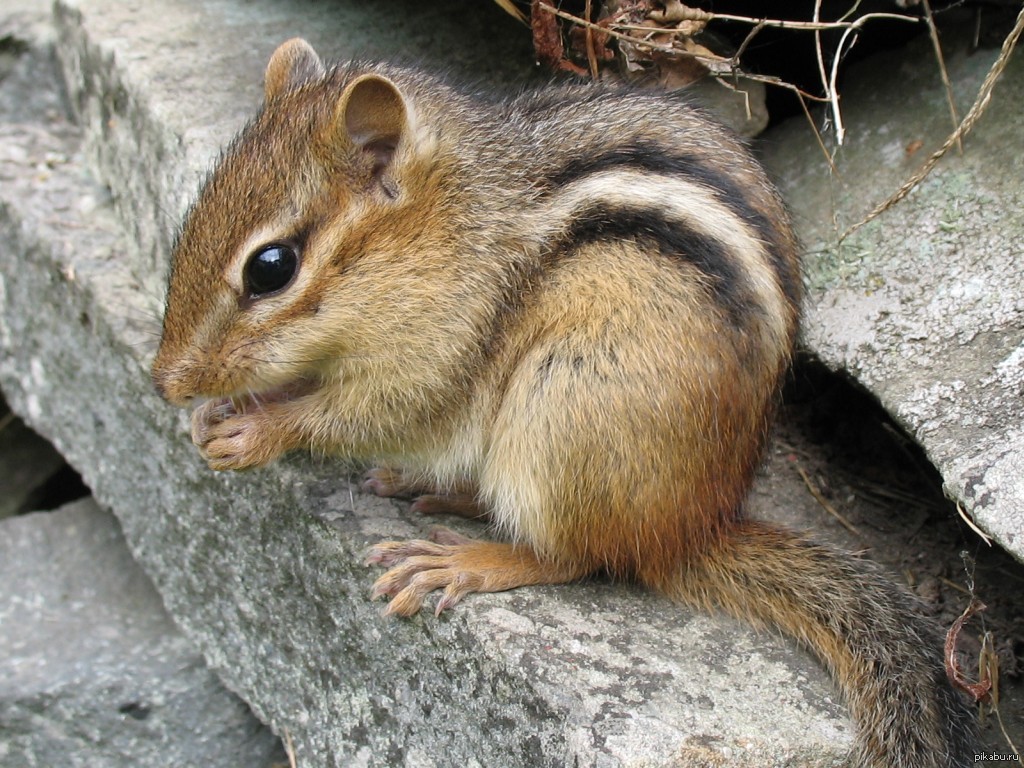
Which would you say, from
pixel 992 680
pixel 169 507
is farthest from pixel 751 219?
pixel 169 507

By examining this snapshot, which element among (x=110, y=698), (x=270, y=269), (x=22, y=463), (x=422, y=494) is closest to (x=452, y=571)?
(x=422, y=494)

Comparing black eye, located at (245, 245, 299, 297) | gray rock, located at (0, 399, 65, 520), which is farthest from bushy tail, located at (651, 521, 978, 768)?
gray rock, located at (0, 399, 65, 520)

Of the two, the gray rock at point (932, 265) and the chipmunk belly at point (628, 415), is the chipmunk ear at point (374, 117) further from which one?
the gray rock at point (932, 265)

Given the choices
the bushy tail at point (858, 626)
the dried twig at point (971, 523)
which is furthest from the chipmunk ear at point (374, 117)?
the dried twig at point (971, 523)

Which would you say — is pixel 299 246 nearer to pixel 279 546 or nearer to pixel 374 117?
pixel 374 117

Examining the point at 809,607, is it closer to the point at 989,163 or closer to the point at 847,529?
the point at 847,529

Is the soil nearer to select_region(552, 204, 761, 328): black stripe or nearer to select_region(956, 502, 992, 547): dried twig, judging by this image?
select_region(956, 502, 992, 547): dried twig
